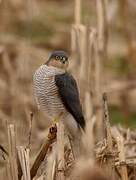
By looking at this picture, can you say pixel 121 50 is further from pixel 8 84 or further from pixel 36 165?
pixel 36 165

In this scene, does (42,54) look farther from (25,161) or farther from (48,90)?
(25,161)

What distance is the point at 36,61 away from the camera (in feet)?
25.3

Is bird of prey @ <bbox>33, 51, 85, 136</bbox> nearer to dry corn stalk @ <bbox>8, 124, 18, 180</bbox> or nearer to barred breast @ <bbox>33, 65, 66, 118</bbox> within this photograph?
barred breast @ <bbox>33, 65, 66, 118</bbox>

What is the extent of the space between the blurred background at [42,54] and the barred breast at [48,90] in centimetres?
46

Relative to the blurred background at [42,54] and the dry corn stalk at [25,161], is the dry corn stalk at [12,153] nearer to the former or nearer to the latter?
the dry corn stalk at [25,161]

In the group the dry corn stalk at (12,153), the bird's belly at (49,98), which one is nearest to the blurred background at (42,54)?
the bird's belly at (49,98)

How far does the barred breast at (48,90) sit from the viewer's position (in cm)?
429

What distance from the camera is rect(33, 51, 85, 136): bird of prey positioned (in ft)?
Answer: 14.2

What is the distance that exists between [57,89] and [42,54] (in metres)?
3.63

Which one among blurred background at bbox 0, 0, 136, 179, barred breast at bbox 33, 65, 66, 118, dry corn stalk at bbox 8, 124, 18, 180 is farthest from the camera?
blurred background at bbox 0, 0, 136, 179

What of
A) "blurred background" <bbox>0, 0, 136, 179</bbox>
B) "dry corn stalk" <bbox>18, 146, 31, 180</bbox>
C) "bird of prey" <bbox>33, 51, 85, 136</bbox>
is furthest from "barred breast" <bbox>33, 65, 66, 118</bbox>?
"dry corn stalk" <bbox>18, 146, 31, 180</bbox>

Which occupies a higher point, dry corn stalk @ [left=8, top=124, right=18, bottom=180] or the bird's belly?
the bird's belly

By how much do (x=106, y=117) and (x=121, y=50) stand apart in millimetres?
5057

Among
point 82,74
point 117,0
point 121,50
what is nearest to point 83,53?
point 82,74
